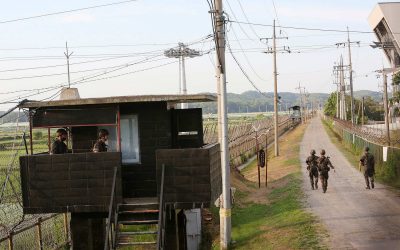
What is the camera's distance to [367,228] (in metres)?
15.2

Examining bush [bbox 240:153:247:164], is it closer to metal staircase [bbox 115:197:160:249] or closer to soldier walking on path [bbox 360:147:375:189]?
soldier walking on path [bbox 360:147:375:189]

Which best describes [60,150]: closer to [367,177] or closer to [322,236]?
[322,236]

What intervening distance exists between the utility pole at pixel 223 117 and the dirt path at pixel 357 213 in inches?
113

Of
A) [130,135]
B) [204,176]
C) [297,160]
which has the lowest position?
[297,160]

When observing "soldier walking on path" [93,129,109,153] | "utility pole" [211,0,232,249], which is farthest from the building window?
"utility pole" [211,0,232,249]

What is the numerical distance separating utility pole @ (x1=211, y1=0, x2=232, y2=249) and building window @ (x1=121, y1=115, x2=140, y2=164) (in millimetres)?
2536

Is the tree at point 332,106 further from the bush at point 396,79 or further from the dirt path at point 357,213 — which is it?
the dirt path at point 357,213

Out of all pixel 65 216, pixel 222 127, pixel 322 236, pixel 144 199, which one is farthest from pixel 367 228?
pixel 65 216

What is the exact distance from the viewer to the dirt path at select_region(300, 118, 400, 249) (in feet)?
45.3

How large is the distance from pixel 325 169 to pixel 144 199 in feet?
30.5

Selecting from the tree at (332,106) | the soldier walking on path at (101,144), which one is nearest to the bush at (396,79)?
the soldier walking on path at (101,144)

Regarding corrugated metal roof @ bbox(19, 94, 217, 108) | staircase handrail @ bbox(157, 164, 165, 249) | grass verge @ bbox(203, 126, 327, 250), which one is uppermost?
corrugated metal roof @ bbox(19, 94, 217, 108)

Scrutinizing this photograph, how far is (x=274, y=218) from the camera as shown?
1861 centimetres

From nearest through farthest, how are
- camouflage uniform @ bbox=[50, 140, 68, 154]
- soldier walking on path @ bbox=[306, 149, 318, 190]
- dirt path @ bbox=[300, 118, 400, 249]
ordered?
dirt path @ bbox=[300, 118, 400, 249]
camouflage uniform @ bbox=[50, 140, 68, 154]
soldier walking on path @ bbox=[306, 149, 318, 190]
